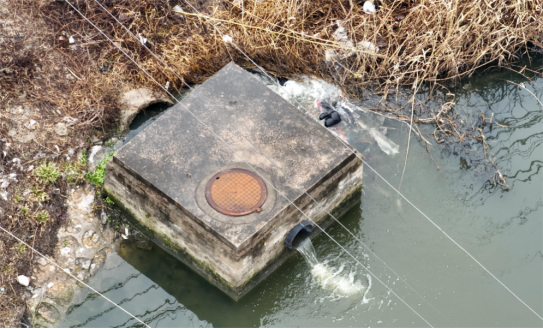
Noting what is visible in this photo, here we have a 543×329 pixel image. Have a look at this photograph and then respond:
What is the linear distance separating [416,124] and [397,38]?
1307mm

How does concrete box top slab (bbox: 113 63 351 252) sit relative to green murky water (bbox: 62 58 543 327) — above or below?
above

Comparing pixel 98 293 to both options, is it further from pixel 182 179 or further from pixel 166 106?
pixel 166 106

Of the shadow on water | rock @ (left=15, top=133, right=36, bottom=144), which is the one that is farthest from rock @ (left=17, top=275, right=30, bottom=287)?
rock @ (left=15, top=133, right=36, bottom=144)

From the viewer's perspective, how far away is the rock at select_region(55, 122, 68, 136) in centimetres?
744

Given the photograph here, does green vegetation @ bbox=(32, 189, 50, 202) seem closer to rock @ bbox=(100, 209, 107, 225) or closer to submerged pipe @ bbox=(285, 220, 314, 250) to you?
rock @ bbox=(100, 209, 107, 225)

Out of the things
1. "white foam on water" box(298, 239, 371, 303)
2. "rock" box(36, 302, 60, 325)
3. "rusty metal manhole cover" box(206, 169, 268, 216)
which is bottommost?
"rock" box(36, 302, 60, 325)

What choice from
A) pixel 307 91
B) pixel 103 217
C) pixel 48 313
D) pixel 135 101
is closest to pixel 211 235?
pixel 103 217

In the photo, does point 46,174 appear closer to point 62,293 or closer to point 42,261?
point 42,261

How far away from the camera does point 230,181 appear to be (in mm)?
6410

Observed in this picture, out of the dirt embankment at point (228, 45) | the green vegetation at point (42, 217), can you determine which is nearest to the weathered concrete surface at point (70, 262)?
the green vegetation at point (42, 217)

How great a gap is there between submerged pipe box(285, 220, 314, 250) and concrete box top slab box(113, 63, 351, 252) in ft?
1.16

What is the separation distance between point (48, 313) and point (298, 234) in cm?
289

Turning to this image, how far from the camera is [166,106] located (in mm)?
8203

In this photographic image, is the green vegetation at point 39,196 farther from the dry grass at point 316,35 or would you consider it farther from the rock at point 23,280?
the dry grass at point 316,35
